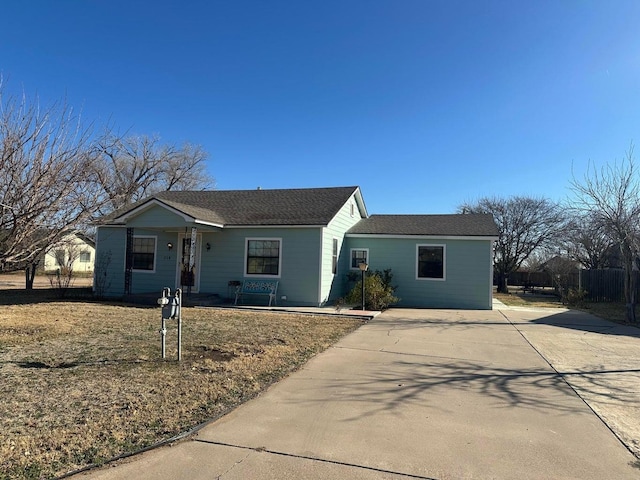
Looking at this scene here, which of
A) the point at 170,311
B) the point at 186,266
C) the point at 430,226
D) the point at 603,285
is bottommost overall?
the point at 170,311

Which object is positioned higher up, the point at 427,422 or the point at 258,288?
the point at 258,288

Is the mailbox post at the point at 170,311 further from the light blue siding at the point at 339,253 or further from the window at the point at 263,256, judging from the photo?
the window at the point at 263,256

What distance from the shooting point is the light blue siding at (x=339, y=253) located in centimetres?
1475

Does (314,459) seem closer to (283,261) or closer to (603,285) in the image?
(283,261)

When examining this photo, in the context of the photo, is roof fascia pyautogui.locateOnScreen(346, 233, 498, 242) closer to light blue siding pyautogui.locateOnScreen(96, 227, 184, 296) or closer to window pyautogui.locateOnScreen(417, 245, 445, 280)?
window pyautogui.locateOnScreen(417, 245, 445, 280)

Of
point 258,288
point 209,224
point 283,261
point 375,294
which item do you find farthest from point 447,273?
point 209,224

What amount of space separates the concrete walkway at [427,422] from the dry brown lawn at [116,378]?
→ 38cm

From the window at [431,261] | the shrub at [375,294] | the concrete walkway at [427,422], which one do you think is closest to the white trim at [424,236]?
the window at [431,261]

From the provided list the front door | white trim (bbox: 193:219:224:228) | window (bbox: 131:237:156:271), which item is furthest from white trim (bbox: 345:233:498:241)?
window (bbox: 131:237:156:271)

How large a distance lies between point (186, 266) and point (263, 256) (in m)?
3.09

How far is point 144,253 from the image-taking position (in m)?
16.6

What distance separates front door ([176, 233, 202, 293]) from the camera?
51.6ft

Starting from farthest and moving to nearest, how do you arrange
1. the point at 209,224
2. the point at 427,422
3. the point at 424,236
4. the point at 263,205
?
the point at 263,205, the point at 424,236, the point at 209,224, the point at 427,422

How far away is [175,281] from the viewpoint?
16.1 meters
